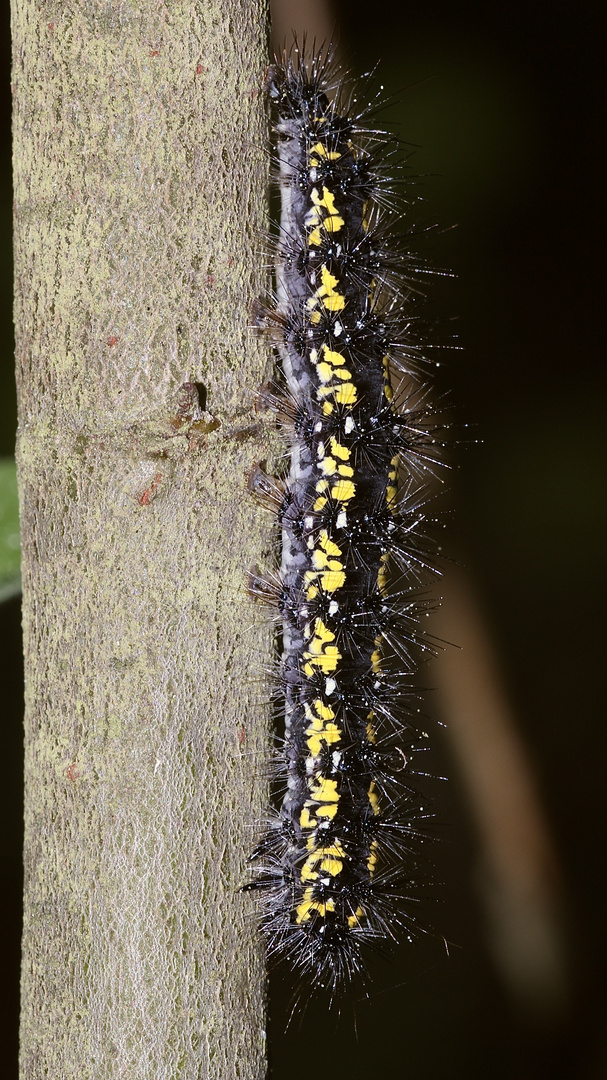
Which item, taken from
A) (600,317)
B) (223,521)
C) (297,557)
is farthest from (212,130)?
(600,317)

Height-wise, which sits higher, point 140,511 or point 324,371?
point 324,371

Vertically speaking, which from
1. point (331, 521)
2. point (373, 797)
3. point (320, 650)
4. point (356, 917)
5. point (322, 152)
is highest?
point (322, 152)

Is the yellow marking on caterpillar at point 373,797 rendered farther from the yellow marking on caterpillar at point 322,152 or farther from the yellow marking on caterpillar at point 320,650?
the yellow marking on caterpillar at point 322,152

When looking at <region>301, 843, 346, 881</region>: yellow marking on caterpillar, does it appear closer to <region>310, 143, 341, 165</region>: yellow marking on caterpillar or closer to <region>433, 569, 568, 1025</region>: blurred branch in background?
<region>310, 143, 341, 165</region>: yellow marking on caterpillar

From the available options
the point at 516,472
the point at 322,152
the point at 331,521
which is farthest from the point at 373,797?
the point at 516,472

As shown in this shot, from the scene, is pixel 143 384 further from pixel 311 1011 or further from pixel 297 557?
pixel 311 1011

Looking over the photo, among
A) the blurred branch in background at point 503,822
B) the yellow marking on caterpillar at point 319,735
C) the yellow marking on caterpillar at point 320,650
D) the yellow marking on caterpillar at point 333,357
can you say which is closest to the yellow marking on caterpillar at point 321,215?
the yellow marking on caterpillar at point 333,357

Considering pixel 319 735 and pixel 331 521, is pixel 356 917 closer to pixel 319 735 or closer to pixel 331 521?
pixel 319 735
